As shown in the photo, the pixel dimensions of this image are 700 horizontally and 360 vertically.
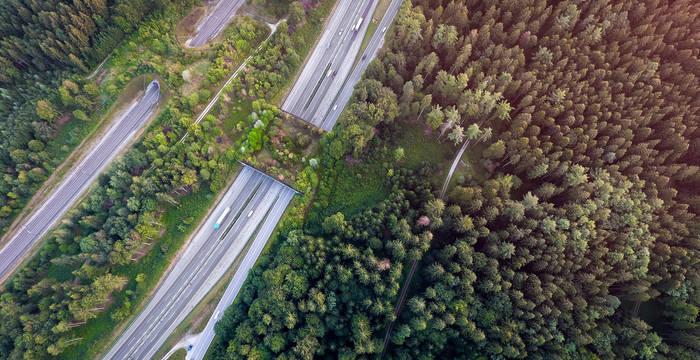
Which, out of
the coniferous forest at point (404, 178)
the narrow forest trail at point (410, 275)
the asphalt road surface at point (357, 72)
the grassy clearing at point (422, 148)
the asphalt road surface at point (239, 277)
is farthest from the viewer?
the asphalt road surface at point (357, 72)

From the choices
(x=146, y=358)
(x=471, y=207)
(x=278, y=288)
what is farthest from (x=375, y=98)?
(x=146, y=358)

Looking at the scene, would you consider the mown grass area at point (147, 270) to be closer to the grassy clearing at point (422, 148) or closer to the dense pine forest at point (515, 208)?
the dense pine forest at point (515, 208)

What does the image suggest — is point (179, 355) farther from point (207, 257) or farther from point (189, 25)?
point (189, 25)

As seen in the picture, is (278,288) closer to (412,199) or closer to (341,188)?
(341,188)

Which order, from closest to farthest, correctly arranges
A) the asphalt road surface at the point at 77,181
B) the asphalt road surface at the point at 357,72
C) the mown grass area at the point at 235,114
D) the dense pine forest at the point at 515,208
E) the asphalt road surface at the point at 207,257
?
the dense pine forest at the point at 515,208 → the asphalt road surface at the point at 207,257 → the asphalt road surface at the point at 77,181 → the mown grass area at the point at 235,114 → the asphalt road surface at the point at 357,72

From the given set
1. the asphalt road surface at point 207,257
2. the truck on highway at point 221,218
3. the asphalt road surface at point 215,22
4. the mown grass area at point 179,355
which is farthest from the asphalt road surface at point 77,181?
the mown grass area at point 179,355

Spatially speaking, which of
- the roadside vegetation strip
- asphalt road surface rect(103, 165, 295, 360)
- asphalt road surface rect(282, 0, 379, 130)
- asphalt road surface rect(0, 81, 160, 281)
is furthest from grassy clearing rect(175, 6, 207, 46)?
asphalt road surface rect(103, 165, 295, 360)
